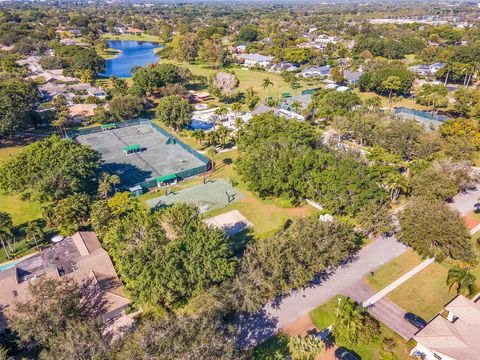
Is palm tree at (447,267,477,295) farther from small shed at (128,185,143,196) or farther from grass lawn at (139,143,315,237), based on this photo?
small shed at (128,185,143,196)

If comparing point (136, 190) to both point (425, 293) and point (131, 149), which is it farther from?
point (425, 293)

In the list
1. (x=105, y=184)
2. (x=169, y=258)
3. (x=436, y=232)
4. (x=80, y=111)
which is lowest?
(x=80, y=111)

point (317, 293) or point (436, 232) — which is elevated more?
point (436, 232)

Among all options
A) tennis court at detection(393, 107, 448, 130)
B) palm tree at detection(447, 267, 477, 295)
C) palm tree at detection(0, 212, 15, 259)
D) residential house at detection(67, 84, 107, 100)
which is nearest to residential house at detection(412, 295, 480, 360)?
palm tree at detection(447, 267, 477, 295)

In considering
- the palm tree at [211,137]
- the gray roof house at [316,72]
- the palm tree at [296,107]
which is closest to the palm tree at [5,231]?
the palm tree at [211,137]

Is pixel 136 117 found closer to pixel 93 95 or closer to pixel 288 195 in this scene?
pixel 93 95

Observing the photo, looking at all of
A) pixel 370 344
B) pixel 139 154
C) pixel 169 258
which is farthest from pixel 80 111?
pixel 370 344

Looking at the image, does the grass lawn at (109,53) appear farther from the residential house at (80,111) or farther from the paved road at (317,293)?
the paved road at (317,293)
